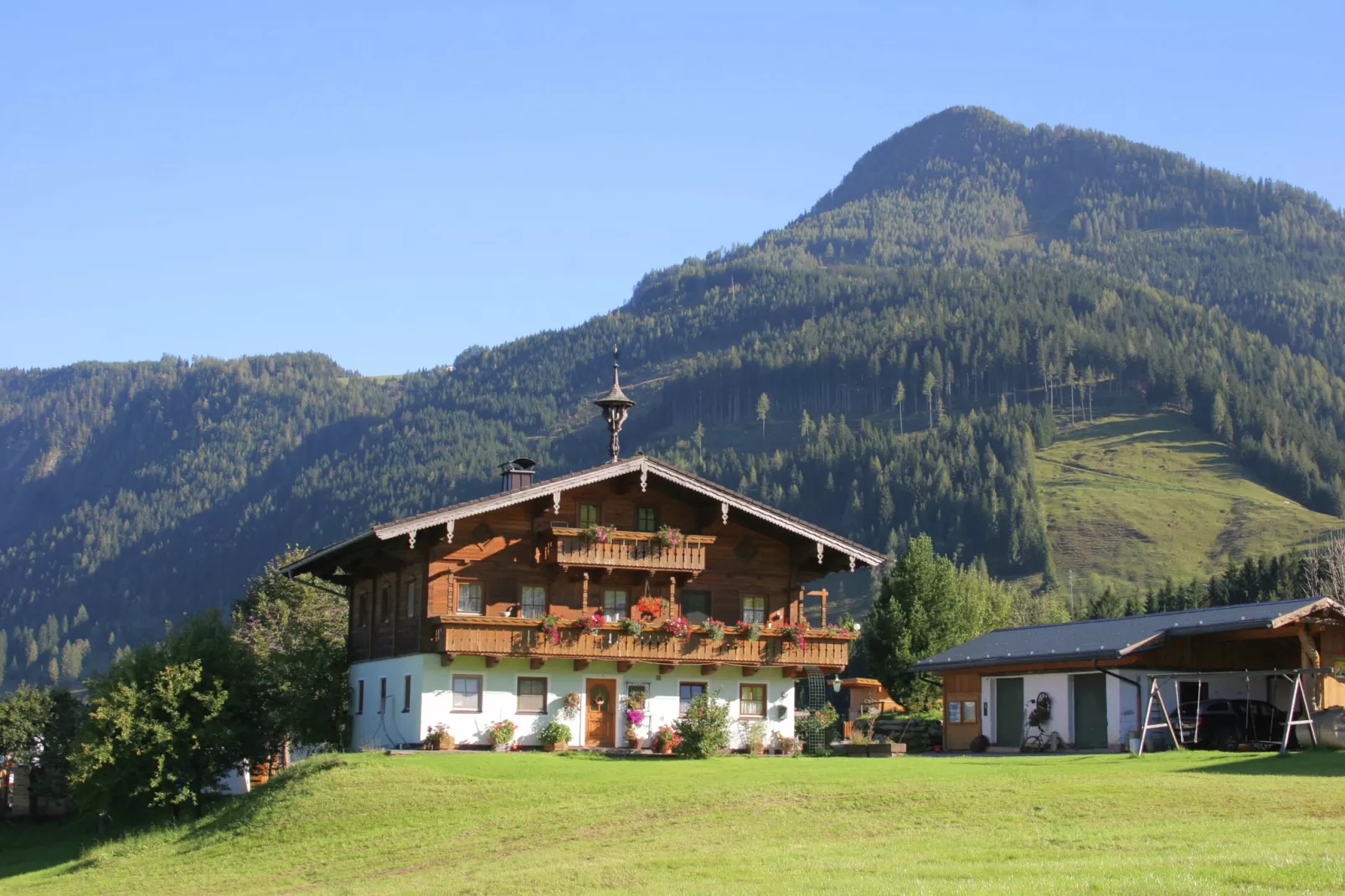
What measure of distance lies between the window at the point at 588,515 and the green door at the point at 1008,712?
13.9 metres

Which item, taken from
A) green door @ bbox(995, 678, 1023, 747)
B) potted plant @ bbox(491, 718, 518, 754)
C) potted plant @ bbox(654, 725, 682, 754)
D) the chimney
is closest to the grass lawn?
Result: potted plant @ bbox(654, 725, 682, 754)

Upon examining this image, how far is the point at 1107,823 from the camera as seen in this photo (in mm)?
27547

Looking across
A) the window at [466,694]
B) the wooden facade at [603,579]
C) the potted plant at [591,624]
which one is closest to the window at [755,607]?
the wooden facade at [603,579]

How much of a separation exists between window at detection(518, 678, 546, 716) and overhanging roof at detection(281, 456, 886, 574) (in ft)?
17.0

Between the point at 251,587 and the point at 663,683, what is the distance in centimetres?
3990

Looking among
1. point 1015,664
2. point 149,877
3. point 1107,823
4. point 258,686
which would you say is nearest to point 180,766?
point 258,686

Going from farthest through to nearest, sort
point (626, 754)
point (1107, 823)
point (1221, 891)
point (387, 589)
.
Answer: point (387, 589), point (626, 754), point (1107, 823), point (1221, 891)

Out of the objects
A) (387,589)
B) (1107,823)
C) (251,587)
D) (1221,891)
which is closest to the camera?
(1221,891)

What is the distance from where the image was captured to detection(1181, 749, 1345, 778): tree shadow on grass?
111 ft

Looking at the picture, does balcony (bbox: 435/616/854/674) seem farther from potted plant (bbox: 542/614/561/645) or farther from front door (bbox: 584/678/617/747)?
front door (bbox: 584/678/617/747)

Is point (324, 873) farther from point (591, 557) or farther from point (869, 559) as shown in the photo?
point (869, 559)

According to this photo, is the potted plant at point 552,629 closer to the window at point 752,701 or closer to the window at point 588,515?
the window at point 588,515

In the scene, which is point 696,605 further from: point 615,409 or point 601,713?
point 615,409

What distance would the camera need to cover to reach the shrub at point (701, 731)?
43562 millimetres
